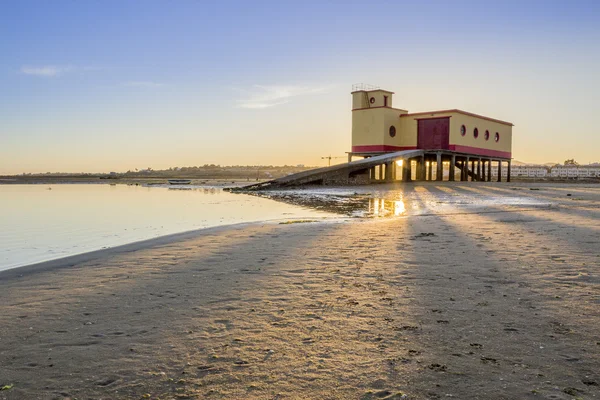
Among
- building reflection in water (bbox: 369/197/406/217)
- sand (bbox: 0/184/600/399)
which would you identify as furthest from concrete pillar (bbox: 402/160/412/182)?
sand (bbox: 0/184/600/399)

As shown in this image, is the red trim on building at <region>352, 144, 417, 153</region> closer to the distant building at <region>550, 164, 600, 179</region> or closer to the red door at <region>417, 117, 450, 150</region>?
the red door at <region>417, 117, 450, 150</region>

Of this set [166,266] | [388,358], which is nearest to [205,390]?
[388,358]

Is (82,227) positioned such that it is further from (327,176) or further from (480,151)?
(480,151)

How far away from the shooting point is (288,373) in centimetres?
336

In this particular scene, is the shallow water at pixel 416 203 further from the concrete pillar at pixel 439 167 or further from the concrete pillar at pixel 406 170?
the concrete pillar at pixel 439 167

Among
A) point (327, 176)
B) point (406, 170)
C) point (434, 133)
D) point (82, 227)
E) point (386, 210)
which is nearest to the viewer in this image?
point (82, 227)

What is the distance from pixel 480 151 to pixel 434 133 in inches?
282

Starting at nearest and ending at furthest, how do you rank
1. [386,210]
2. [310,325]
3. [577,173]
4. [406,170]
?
[310,325] → [386,210] → [406,170] → [577,173]

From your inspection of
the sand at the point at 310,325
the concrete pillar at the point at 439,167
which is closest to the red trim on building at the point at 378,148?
the concrete pillar at the point at 439,167

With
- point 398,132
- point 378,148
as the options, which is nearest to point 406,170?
point 378,148

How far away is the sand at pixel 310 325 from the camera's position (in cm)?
319

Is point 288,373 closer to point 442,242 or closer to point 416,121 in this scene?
point 442,242

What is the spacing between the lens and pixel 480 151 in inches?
1734

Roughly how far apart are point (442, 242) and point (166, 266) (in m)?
5.13
